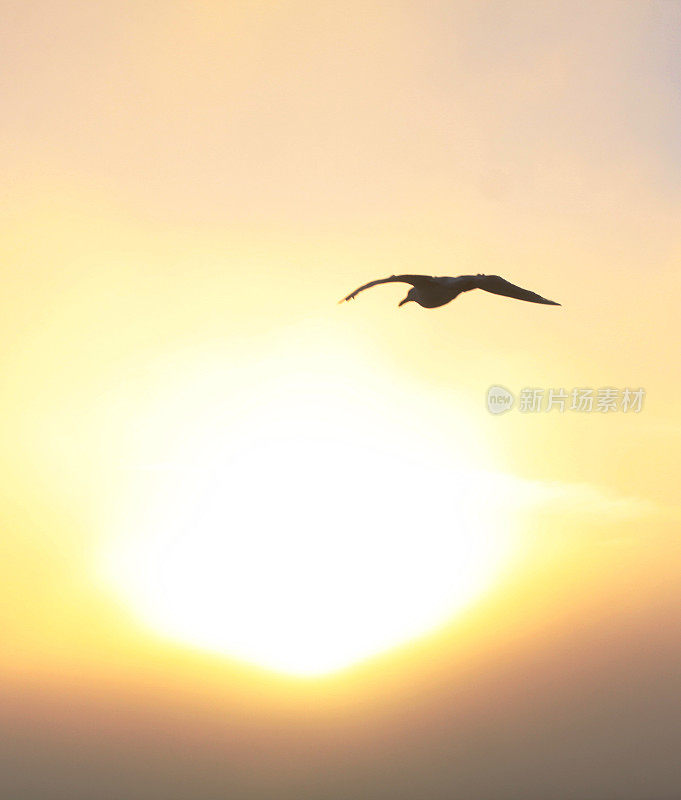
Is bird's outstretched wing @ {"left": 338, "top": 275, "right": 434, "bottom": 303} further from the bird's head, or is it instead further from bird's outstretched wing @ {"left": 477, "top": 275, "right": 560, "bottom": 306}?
bird's outstretched wing @ {"left": 477, "top": 275, "right": 560, "bottom": 306}

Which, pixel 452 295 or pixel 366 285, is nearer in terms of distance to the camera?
pixel 366 285

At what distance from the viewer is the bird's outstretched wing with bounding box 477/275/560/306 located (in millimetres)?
22906

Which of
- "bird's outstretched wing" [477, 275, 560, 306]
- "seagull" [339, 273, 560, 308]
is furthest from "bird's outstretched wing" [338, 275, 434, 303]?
"bird's outstretched wing" [477, 275, 560, 306]

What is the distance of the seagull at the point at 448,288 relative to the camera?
2309 centimetres

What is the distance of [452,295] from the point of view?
81.1 feet

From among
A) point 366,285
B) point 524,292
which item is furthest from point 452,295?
point 366,285

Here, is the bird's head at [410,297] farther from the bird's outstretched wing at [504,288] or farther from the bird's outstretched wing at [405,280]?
the bird's outstretched wing at [504,288]

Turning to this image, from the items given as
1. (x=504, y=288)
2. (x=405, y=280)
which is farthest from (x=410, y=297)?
(x=504, y=288)

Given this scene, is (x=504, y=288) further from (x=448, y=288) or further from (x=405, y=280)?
(x=405, y=280)

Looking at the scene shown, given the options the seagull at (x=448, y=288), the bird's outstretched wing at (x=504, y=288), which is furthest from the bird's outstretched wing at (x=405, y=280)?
the bird's outstretched wing at (x=504, y=288)

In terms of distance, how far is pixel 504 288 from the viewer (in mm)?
23281

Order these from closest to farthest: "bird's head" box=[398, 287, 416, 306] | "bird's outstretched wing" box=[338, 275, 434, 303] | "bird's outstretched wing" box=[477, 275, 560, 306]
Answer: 1. "bird's outstretched wing" box=[338, 275, 434, 303]
2. "bird's outstretched wing" box=[477, 275, 560, 306]
3. "bird's head" box=[398, 287, 416, 306]

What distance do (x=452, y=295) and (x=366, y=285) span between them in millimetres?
3817

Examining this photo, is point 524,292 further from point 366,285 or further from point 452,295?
point 366,285
